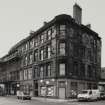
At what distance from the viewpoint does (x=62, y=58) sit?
4256cm

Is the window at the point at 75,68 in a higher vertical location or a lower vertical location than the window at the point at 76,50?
lower

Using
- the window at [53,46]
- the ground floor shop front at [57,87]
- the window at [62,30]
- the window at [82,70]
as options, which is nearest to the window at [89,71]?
the ground floor shop front at [57,87]

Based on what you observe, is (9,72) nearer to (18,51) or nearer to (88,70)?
(18,51)

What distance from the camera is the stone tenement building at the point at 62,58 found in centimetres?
4294

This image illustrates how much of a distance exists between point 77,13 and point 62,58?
11119 mm

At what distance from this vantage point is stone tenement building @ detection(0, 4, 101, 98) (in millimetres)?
42938

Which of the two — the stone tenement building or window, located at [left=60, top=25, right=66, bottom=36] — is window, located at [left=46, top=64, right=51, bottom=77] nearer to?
the stone tenement building

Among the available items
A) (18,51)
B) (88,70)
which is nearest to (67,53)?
(88,70)

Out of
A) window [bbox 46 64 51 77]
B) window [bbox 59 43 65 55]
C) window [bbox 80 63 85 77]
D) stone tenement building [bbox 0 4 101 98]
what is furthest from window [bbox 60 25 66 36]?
window [bbox 80 63 85 77]

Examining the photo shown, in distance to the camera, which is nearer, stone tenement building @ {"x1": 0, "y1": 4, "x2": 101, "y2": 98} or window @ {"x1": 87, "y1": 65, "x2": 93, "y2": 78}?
stone tenement building @ {"x1": 0, "y1": 4, "x2": 101, "y2": 98}

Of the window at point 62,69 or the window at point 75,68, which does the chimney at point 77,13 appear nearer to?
the window at point 75,68

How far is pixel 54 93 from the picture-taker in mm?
43375

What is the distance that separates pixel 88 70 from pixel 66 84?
30.4 feet

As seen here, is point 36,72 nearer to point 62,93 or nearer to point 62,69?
point 62,69
